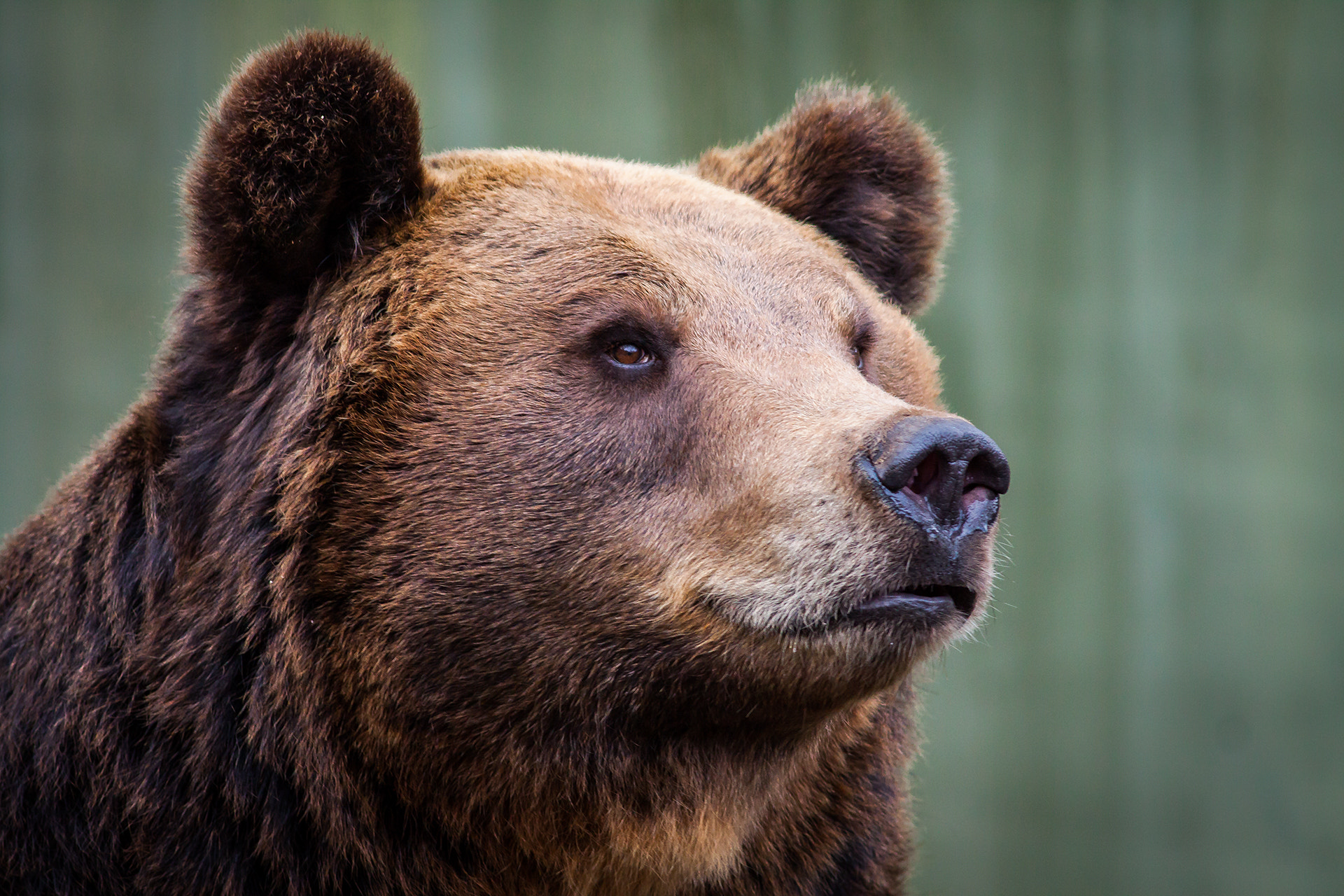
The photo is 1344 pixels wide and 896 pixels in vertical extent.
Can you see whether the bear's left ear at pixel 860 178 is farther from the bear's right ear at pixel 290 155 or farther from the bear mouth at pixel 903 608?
the bear mouth at pixel 903 608

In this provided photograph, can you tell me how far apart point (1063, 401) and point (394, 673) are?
528 cm

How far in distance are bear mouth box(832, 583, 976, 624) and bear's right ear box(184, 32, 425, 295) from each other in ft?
4.86

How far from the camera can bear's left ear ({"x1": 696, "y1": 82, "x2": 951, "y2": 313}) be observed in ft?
12.9

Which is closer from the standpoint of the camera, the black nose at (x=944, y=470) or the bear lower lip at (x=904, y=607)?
the black nose at (x=944, y=470)

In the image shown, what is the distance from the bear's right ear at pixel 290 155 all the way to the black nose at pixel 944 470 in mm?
1423

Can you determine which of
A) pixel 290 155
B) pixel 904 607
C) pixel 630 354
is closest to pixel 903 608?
pixel 904 607

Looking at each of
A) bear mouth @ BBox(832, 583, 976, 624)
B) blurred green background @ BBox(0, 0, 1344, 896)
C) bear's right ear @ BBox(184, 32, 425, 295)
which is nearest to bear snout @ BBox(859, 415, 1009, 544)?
bear mouth @ BBox(832, 583, 976, 624)

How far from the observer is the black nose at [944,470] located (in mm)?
2479

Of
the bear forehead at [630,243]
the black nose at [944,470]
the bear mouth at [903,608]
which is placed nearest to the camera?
the black nose at [944,470]

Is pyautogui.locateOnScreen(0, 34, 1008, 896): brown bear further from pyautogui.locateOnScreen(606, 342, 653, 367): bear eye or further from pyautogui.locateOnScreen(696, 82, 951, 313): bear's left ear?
pyautogui.locateOnScreen(696, 82, 951, 313): bear's left ear

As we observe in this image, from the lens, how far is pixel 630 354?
2.99 metres

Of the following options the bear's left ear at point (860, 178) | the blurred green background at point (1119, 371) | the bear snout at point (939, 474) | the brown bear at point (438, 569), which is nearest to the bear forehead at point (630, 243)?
the brown bear at point (438, 569)

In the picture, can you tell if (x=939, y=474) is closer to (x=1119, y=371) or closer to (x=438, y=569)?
(x=438, y=569)

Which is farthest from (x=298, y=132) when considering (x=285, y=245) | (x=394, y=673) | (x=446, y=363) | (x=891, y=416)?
(x=891, y=416)
